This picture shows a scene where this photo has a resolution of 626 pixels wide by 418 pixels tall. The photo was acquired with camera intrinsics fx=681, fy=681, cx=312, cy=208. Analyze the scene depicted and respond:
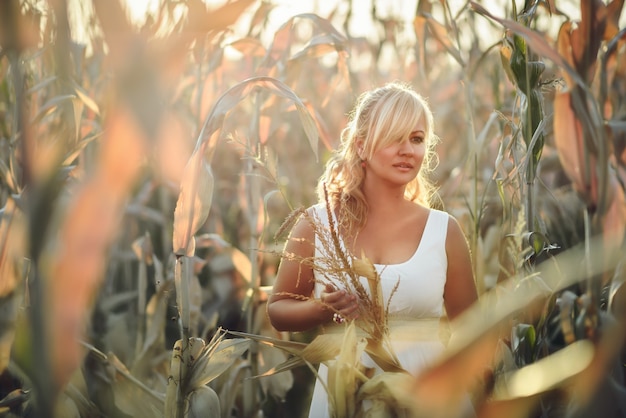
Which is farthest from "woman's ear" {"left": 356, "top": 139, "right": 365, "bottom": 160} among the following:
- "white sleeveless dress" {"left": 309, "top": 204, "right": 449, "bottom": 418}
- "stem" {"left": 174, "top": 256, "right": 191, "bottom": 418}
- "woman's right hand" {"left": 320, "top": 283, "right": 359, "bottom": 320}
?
"stem" {"left": 174, "top": 256, "right": 191, "bottom": 418}

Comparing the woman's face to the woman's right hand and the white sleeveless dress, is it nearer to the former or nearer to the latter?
the white sleeveless dress

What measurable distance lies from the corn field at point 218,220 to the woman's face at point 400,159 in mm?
143

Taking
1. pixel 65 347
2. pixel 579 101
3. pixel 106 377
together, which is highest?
pixel 579 101

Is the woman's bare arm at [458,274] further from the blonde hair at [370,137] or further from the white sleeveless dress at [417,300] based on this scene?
the blonde hair at [370,137]

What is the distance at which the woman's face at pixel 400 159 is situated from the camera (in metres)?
1.23

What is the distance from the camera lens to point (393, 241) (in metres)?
1.29

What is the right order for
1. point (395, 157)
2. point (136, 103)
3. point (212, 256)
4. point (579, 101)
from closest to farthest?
point (136, 103)
point (579, 101)
point (395, 157)
point (212, 256)

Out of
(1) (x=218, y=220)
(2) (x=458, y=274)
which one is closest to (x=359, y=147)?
(2) (x=458, y=274)

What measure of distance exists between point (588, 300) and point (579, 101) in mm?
216

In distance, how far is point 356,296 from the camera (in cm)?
92

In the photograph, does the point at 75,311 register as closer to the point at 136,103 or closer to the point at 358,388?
the point at 136,103

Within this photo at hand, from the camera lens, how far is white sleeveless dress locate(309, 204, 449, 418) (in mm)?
1219

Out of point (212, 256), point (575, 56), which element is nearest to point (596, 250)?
point (575, 56)

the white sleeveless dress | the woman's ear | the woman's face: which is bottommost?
the white sleeveless dress
